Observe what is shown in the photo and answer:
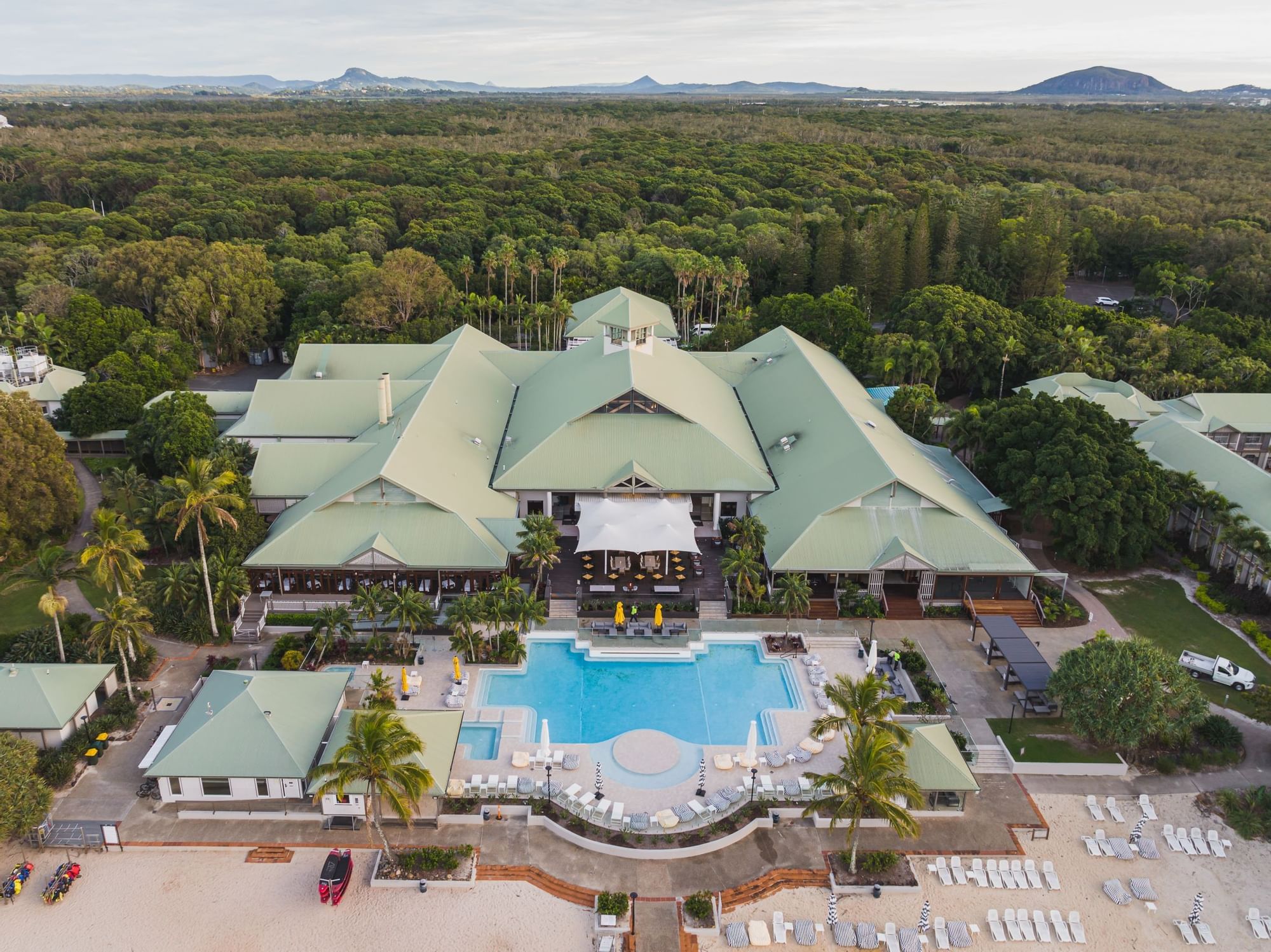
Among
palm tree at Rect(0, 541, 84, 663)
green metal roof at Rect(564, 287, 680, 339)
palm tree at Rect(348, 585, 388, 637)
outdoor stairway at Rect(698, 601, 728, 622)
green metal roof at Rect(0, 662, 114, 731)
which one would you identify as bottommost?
outdoor stairway at Rect(698, 601, 728, 622)

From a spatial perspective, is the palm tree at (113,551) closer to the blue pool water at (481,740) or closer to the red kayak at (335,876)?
the blue pool water at (481,740)

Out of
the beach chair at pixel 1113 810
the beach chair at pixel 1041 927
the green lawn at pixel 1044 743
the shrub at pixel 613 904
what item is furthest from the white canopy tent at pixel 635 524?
the beach chair at pixel 1041 927

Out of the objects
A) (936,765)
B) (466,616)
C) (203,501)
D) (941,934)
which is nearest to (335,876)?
(466,616)

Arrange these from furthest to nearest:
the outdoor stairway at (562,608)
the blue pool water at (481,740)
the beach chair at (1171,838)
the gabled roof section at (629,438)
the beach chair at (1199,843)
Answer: the gabled roof section at (629,438)
the outdoor stairway at (562,608)
the blue pool water at (481,740)
the beach chair at (1171,838)
the beach chair at (1199,843)

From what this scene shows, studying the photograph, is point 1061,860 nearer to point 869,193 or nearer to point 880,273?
point 880,273

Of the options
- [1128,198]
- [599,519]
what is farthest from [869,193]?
[599,519]

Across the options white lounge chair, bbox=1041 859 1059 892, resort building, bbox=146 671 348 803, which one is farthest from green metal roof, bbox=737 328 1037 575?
resort building, bbox=146 671 348 803

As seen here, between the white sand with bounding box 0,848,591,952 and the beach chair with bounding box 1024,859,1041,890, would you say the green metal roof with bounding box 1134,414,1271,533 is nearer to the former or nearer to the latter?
the beach chair with bounding box 1024,859,1041,890
